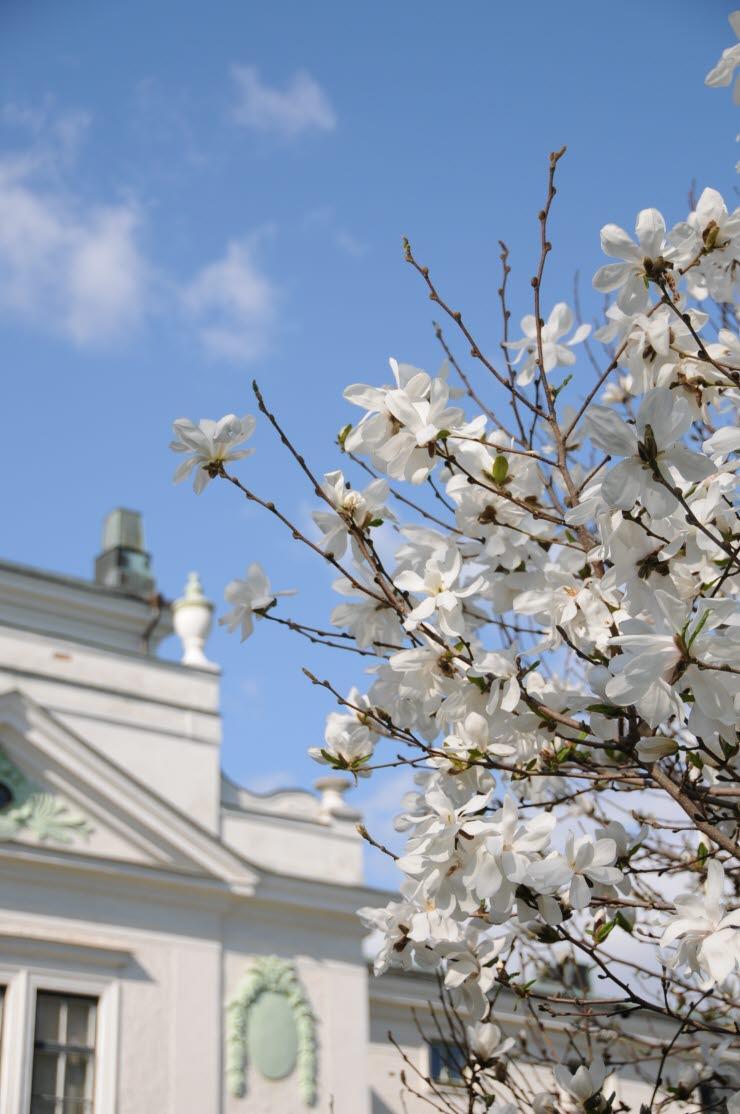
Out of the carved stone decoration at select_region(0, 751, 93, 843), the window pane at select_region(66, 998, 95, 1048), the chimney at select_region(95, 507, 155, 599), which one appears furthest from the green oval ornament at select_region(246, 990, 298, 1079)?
the chimney at select_region(95, 507, 155, 599)

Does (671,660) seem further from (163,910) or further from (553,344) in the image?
(163,910)

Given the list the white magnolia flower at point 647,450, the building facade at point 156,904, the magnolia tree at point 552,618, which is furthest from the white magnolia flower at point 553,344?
the building facade at point 156,904

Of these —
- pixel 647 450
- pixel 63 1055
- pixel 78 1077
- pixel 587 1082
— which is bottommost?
pixel 587 1082

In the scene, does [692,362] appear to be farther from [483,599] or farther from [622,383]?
[622,383]

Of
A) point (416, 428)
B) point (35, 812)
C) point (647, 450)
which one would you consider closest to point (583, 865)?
point (647, 450)

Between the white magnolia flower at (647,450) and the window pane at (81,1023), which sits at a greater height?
the window pane at (81,1023)

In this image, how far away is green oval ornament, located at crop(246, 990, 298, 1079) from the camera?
13203mm

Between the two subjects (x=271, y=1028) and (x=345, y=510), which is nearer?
(x=345, y=510)

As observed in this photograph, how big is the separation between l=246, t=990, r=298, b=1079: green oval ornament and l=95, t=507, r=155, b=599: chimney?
464cm

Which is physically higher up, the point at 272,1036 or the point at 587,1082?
the point at 272,1036

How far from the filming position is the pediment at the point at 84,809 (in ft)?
41.8

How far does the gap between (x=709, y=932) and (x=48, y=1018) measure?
34.3ft

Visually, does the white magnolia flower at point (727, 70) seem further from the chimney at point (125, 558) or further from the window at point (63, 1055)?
the chimney at point (125, 558)

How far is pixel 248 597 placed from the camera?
363 centimetres
